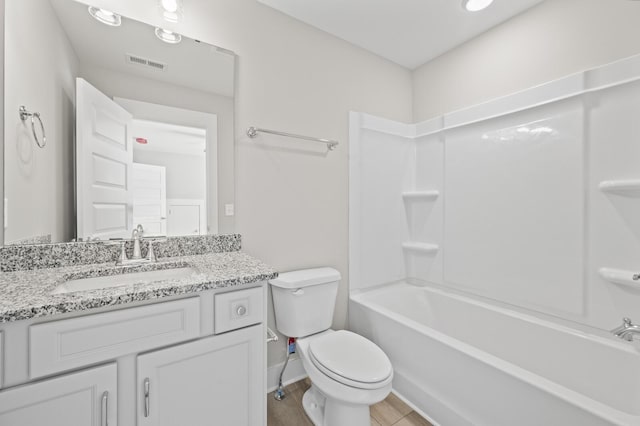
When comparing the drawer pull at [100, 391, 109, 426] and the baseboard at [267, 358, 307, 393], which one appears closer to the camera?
the drawer pull at [100, 391, 109, 426]

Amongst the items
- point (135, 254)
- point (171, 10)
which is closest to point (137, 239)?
point (135, 254)

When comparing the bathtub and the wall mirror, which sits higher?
the wall mirror

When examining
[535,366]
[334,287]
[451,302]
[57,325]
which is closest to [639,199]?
[535,366]

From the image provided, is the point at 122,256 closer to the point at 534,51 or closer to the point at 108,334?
the point at 108,334

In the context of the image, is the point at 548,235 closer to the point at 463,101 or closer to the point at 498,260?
the point at 498,260

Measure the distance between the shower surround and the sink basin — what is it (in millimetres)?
1237

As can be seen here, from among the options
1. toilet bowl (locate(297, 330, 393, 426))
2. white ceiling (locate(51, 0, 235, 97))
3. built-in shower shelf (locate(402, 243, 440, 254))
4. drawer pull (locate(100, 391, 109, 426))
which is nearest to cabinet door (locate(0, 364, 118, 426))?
drawer pull (locate(100, 391, 109, 426))

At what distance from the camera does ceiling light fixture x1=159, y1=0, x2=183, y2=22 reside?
4.54ft

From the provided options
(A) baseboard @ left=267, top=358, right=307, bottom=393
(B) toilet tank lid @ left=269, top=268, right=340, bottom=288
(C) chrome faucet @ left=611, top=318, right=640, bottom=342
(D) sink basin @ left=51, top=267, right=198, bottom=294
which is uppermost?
(D) sink basin @ left=51, top=267, right=198, bottom=294

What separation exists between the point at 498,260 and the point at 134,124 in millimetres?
2325

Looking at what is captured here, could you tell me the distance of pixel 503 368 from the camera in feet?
3.85

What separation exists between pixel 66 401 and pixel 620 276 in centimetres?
230

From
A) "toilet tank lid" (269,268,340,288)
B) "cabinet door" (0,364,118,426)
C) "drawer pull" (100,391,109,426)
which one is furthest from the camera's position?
"toilet tank lid" (269,268,340,288)

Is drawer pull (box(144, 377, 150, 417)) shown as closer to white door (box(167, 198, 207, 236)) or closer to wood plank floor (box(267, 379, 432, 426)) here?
white door (box(167, 198, 207, 236))
